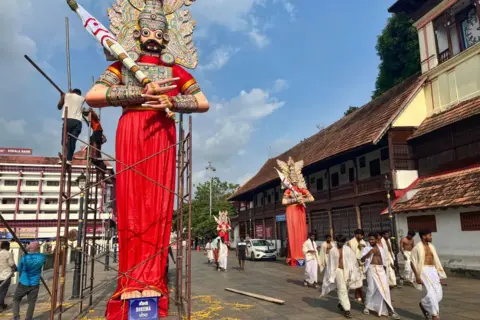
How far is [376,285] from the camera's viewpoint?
6.54m

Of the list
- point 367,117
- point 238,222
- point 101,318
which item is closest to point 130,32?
point 101,318

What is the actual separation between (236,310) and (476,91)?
11.6 metres

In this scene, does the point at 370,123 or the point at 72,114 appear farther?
the point at 370,123

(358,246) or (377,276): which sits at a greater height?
(358,246)

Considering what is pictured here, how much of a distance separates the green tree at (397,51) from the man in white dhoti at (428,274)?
20967 mm

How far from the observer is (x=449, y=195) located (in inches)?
453

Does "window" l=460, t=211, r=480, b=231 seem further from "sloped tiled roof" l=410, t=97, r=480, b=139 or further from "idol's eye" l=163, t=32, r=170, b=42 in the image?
"idol's eye" l=163, t=32, r=170, b=42

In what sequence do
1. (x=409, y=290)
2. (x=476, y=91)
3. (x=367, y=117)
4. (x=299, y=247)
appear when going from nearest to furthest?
(x=409, y=290) < (x=476, y=91) < (x=299, y=247) < (x=367, y=117)

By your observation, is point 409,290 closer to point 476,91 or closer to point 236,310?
point 236,310

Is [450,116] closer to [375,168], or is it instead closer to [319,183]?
[375,168]

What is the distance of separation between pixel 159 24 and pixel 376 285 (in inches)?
236

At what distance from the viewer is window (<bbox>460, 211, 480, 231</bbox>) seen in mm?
10773

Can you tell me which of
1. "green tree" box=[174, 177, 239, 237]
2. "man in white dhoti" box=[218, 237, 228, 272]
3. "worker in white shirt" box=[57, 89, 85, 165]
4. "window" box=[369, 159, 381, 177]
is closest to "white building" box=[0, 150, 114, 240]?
"green tree" box=[174, 177, 239, 237]

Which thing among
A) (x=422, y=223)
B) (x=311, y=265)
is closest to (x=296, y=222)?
(x=422, y=223)
